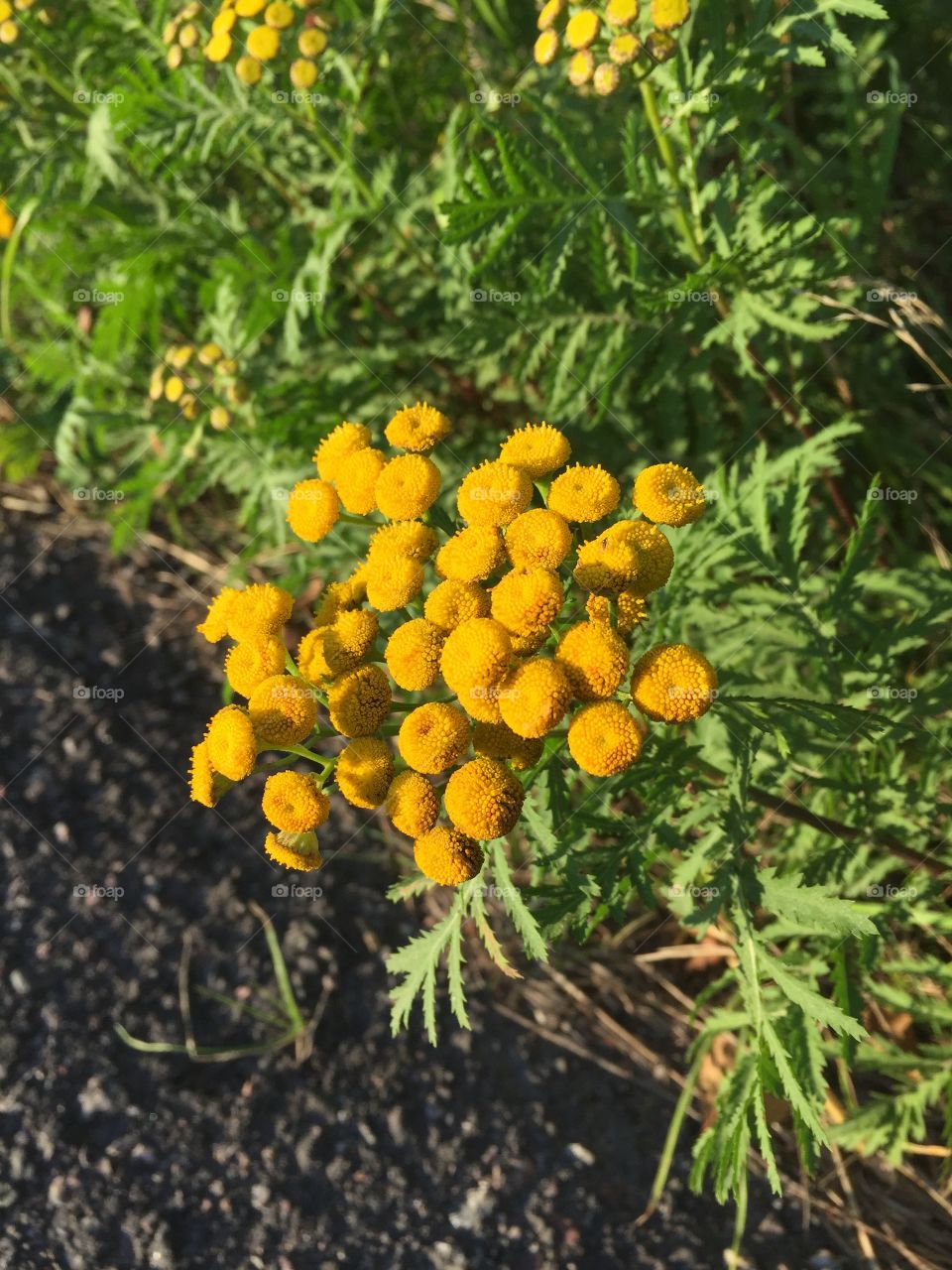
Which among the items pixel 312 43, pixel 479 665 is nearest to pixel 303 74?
pixel 312 43

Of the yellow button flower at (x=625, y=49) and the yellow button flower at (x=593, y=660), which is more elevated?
the yellow button flower at (x=625, y=49)

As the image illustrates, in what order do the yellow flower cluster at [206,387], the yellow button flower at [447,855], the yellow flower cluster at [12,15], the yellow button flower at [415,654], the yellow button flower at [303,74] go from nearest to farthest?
the yellow button flower at [447,855]
the yellow button flower at [415,654]
the yellow button flower at [303,74]
the yellow flower cluster at [12,15]
the yellow flower cluster at [206,387]

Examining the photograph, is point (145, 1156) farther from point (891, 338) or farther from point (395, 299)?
point (891, 338)

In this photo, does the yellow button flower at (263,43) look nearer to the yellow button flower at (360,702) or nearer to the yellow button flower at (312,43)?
the yellow button flower at (312,43)

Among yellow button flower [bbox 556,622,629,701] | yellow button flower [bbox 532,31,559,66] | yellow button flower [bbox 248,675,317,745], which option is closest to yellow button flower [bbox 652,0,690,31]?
yellow button flower [bbox 532,31,559,66]

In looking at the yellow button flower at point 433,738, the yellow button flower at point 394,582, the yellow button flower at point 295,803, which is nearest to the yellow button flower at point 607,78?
the yellow button flower at point 394,582

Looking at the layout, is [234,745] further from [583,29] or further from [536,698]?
[583,29]

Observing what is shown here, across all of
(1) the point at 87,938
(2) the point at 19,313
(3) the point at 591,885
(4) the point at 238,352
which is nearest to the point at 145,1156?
(1) the point at 87,938
